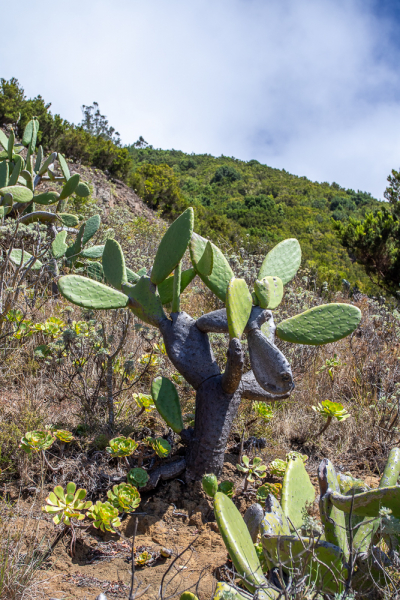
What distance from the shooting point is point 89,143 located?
442 inches

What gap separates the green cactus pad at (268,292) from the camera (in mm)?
1902

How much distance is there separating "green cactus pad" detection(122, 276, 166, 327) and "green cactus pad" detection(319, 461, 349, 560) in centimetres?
106

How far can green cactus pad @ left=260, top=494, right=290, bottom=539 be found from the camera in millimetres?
1096

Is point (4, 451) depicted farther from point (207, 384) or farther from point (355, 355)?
point (355, 355)

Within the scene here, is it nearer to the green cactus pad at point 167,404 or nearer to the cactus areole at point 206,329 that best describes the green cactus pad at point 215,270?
the cactus areole at point 206,329

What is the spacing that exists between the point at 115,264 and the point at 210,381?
0.79 meters

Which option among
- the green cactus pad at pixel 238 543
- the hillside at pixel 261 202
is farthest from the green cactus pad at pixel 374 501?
the hillside at pixel 261 202

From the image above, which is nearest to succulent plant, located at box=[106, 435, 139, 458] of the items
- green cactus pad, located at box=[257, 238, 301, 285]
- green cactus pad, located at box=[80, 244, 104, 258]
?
green cactus pad, located at box=[257, 238, 301, 285]

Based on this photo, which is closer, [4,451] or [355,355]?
[4,451]

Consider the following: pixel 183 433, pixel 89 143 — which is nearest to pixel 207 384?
pixel 183 433

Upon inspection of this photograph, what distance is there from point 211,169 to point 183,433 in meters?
33.6

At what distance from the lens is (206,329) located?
1926 mm

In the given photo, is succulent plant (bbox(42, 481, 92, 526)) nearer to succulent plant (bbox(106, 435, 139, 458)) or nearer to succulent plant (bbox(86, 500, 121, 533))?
succulent plant (bbox(86, 500, 121, 533))

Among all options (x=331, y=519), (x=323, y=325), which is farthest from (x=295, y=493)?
(x=323, y=325)
